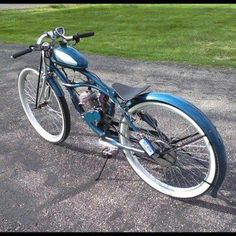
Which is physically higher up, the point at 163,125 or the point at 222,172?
the point at 222,172

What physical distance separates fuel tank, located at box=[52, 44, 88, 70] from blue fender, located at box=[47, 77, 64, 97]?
0.29 m

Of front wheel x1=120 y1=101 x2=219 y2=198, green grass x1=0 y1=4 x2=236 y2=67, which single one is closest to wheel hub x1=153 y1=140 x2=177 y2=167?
front wheel x1=120 y1=101 x2=219 y2=198

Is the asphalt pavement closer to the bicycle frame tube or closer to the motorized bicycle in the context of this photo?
the motorized bicycle

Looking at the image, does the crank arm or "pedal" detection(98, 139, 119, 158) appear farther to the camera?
"pedal" detection(98, 139, 119, 158)

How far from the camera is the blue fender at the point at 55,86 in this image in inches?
158

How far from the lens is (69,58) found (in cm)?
368

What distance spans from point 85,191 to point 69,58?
1301 millimetres

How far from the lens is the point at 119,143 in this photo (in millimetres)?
3631

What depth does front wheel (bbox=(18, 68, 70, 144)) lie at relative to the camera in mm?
4266

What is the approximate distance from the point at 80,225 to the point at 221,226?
1.18 m

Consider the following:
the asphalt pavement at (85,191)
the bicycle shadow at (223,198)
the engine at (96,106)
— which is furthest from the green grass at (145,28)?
the engine at (96,106)

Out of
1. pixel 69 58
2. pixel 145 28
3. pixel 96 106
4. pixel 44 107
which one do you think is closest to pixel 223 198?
pixel 96 106

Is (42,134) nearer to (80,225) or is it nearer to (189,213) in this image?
(80,225)

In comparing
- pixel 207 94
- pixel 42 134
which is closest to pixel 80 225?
pixel 42 134
